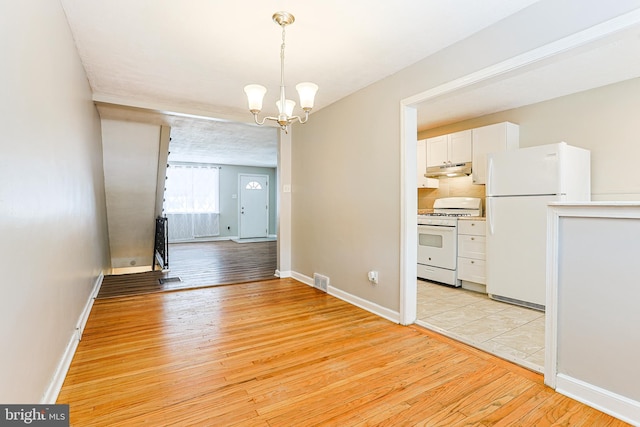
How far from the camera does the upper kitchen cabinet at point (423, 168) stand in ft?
16.6

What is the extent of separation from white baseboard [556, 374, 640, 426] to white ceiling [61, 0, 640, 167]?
1.95 meters

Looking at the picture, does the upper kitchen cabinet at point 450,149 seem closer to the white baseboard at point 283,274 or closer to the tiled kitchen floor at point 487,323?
the tiled kitchen floor at point 487,323

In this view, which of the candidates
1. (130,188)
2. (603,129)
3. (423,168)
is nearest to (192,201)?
(130,188)

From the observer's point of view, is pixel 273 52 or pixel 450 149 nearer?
pixel 273 52

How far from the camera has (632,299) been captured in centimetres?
162

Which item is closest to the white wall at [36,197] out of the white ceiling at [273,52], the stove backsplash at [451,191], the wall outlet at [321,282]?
the white ceiling at [273,52]

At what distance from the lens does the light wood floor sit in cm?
167

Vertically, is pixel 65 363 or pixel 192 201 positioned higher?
pixel 192 201

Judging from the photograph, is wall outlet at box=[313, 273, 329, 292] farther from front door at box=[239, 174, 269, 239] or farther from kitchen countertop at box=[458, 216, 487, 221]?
front door at box=[239, 174, 269, 239]

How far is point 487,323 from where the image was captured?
301 cm

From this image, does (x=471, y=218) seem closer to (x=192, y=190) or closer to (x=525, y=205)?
(x=525, y=205)

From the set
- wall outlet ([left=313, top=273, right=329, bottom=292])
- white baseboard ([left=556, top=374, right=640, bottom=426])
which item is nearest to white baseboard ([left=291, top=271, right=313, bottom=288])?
wall outlet ([left=313, top=273, right=329, bottom=292])

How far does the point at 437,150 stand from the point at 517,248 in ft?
6.37

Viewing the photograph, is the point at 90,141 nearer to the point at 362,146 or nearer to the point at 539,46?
the point at 362,146
